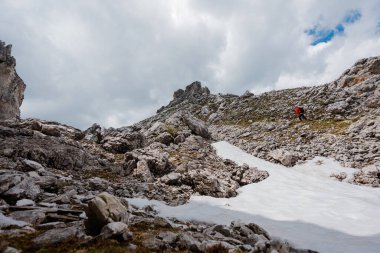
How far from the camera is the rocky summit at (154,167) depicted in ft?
39.9

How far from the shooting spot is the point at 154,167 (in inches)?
1265

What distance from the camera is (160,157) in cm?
3356

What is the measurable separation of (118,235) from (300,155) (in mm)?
32537

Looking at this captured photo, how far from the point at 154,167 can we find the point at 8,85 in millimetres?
53091

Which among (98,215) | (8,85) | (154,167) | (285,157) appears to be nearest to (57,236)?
(98,215)

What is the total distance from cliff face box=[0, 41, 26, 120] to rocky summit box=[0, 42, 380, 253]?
24 centimetres

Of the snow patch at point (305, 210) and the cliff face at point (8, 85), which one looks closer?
the snow patch at point (305, 210)

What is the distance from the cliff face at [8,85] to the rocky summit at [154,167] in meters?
0.24

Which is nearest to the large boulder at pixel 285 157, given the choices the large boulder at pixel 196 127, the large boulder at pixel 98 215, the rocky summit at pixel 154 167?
the rocky summit at pixel 154 167

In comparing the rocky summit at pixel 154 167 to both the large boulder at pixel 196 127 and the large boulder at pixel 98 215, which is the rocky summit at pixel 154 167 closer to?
the large boulder at pixel 98 215

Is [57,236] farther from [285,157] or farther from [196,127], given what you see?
[196,127]

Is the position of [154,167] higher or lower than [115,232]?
higher

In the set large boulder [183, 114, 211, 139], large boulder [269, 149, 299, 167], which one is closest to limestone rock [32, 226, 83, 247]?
large boulder [269, 149, 299, 167]

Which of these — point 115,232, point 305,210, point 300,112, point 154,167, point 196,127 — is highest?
point 300,112
